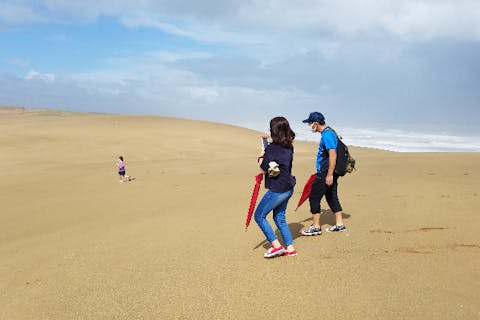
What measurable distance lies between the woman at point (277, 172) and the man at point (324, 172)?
82 centimetres

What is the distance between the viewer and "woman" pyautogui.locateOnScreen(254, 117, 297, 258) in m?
4.66

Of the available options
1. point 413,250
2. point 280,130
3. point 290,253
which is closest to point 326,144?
point 280,130

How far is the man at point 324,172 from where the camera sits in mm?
5441

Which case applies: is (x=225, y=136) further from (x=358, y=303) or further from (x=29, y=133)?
(x=358, y=303)

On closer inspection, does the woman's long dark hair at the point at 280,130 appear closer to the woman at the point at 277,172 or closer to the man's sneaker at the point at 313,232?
the woman at the point at 277,172

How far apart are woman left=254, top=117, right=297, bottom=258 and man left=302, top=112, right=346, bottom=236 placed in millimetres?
821

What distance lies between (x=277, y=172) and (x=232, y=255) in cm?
117

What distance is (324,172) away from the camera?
5.66 m

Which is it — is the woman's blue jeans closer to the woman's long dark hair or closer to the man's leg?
the woman's long dark hair

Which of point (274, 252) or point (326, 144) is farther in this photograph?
point (326, 144)

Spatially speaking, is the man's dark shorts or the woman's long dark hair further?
the man's dark shorts

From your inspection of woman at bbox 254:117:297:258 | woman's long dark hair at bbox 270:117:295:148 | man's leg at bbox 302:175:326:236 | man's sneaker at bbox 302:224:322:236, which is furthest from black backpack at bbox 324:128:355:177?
woman's long dark hair at bbox 270:117:295:148

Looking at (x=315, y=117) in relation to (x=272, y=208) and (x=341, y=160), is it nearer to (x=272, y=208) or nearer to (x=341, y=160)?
(x=341, y=160)

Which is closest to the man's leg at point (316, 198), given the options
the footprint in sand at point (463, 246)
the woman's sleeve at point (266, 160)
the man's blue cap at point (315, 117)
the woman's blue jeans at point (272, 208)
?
the man's blue cap at point (315, 117)
